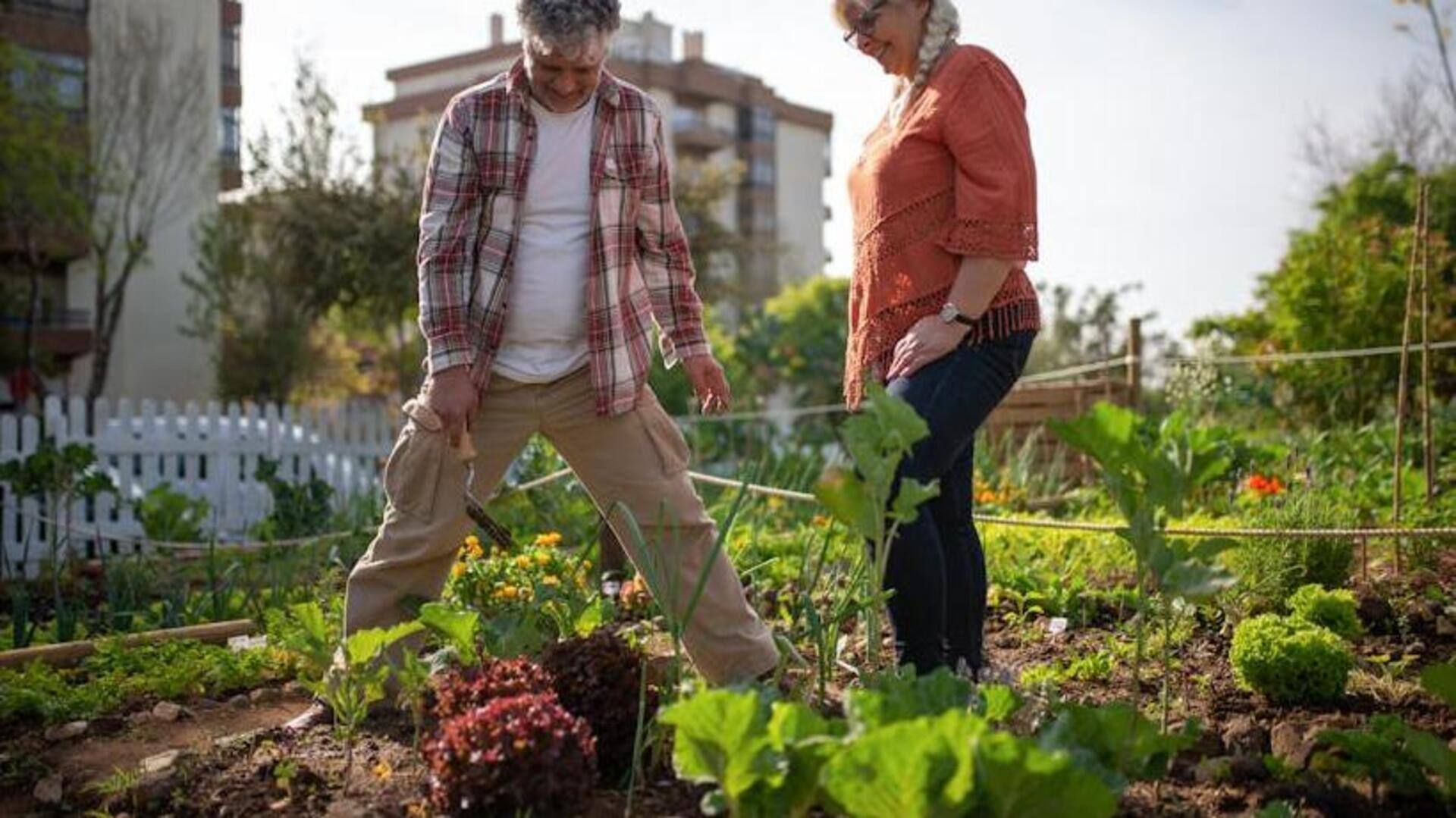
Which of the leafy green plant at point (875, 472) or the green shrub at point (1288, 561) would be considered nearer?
the leafy green plant at point (875, 472)

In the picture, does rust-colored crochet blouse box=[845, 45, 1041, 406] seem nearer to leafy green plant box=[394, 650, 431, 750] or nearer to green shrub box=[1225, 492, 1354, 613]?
leafy green plant box=[394, 650, 431, 750]

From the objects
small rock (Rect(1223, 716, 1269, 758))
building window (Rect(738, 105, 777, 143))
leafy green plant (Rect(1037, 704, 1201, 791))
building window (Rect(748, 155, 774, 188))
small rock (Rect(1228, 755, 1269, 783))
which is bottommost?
small rock (Rect(1223, 716, 1269, 758))

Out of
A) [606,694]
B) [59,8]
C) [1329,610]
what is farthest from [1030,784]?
[59,8]

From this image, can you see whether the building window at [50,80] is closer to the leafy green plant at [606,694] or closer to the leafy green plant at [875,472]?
the leafy green plant at [606,694]

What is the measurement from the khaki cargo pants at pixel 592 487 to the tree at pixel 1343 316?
5732 mm

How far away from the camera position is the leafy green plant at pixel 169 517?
6.79 m

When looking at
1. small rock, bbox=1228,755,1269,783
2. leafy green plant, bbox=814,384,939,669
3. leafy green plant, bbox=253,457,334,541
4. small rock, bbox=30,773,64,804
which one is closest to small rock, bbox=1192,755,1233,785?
small rock, bbox=1228,755,1269,783

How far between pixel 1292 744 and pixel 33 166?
1970 centimetres

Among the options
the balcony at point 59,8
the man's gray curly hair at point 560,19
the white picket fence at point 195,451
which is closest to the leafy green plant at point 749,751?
A: the man's gray curly hair at point 560,19

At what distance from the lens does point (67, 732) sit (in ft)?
9.61

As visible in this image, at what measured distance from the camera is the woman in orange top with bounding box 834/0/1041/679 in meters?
2.45

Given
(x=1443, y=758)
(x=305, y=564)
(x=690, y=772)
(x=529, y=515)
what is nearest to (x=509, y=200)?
(x=690, y=772)

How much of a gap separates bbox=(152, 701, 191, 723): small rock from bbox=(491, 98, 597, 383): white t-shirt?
113 centimetres

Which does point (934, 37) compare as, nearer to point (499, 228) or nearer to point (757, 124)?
point (499, 228)
